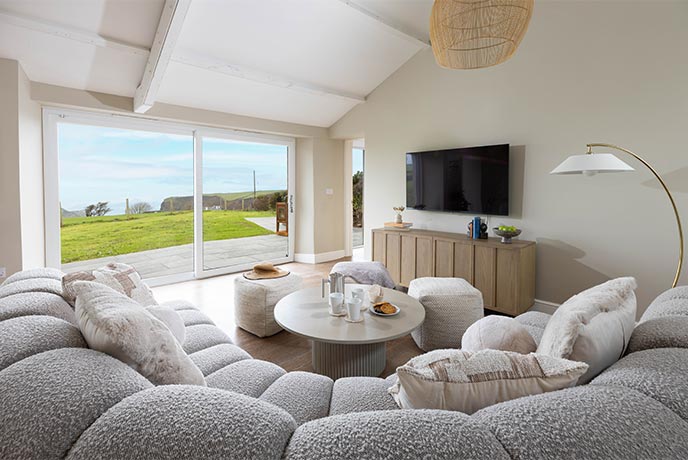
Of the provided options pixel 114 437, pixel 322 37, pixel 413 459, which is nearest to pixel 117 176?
pixel 322 37

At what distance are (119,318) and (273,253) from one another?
17.4 ft

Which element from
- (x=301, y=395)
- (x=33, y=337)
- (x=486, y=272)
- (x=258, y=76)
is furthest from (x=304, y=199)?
(x=33, y=337)

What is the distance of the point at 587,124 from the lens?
3479mm

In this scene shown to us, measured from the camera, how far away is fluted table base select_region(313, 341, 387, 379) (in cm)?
233

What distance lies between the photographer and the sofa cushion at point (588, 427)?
1.93 feet

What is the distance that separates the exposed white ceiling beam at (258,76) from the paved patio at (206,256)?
2386 mm

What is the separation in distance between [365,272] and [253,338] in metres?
1.33

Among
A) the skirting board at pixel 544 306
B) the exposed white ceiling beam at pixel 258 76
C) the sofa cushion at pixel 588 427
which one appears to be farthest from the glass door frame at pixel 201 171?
the sofa cushion at pixel 588 427

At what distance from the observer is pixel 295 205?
6441 mm

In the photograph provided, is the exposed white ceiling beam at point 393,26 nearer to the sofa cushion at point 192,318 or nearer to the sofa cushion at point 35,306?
the sofa cushion at point 192,318

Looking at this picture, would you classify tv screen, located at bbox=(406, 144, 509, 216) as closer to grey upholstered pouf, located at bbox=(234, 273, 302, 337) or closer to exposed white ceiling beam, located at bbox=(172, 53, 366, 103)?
exposed white ceiling beam, located at bbox=(172, 53, 366, 103)

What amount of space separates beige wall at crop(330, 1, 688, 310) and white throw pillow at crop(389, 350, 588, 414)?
316 centimetres

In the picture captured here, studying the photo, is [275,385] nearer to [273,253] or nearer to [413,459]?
[413,459]

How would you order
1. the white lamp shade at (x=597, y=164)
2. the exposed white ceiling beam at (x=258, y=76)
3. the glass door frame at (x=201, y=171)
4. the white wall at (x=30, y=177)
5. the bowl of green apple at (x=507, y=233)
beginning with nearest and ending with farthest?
1. the white lamp shade at (x=597, y=164)
2. the white wall at (x=30, y=177)
3. the bowl of green apple at (x=507, y=233)
4. the exposed white ceiling beam at (x=258, y=76)
5. the glass door frame at (x=201, y=171)
